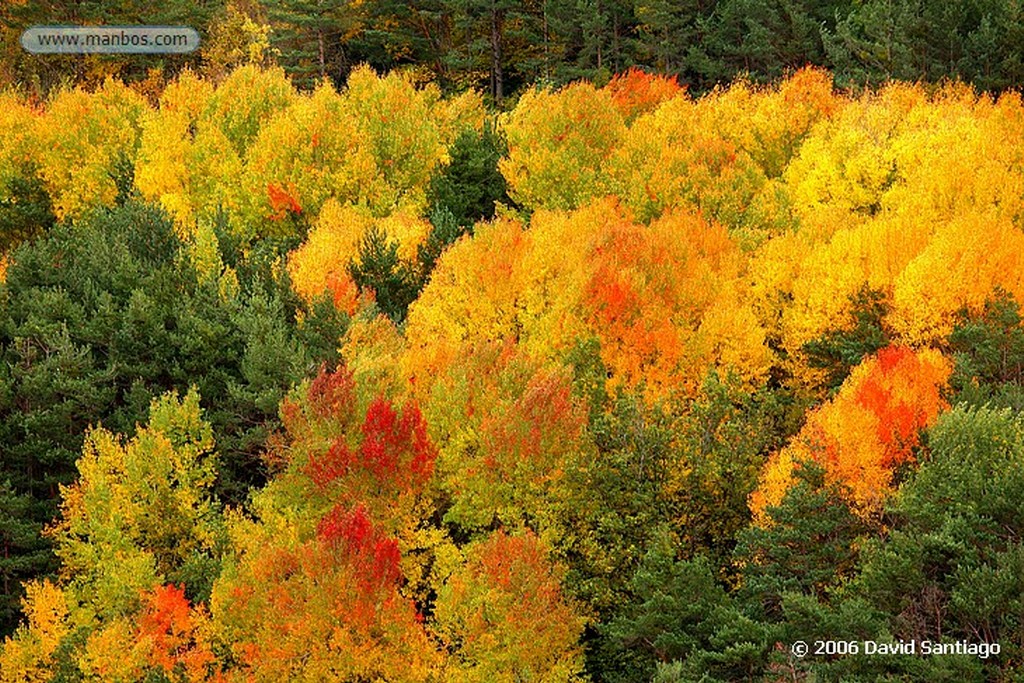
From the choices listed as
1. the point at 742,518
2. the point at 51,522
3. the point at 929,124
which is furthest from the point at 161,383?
the point at 929,124

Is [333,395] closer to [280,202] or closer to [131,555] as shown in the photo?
[131,555]

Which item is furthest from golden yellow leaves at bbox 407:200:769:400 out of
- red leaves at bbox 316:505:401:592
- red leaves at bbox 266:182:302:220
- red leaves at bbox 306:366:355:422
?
red leaves at bbox 266:182:302:220

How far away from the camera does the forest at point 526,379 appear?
38875mm

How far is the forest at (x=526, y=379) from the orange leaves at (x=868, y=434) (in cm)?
15

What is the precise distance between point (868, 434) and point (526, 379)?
13079 millimetres

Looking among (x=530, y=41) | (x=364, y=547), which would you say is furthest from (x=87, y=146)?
(x=364, y=547)

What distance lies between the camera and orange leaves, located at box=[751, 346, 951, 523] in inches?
1642

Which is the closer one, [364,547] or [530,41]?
[364,547]

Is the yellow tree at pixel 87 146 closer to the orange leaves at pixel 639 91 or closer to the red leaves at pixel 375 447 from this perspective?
the orange leaves at pixel 639 91

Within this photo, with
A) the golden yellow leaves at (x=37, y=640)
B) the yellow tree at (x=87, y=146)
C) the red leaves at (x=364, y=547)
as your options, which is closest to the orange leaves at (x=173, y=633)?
the golden yellow leaves at (x=37, y=640)

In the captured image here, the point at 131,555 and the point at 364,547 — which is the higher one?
the point at 364,547

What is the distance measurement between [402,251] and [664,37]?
26478mm

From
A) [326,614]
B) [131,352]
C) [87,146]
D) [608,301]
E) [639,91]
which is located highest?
[639,91]

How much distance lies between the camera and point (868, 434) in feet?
140
